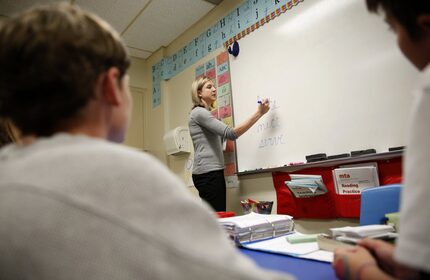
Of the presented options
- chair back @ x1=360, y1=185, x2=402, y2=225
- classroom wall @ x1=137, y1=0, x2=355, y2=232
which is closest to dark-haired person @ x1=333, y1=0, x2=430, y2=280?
chair back @ x1=360, y1=185, x2=402, y2=225

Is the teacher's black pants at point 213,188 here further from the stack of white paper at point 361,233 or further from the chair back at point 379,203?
the stack of white paper at point 361,233

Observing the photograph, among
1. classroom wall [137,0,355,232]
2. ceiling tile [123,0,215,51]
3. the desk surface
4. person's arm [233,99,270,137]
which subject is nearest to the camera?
the desk surface

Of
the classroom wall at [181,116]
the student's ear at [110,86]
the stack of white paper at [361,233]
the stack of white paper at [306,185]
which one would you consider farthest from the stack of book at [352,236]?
the classroom wall at [181,116]

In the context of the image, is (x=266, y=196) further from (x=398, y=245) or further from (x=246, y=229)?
(x=398, y=245)

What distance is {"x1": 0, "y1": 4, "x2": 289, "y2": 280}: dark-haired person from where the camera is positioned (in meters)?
0.32

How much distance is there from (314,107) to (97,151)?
171 centimetres

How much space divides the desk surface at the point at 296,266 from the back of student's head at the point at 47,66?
53 cm

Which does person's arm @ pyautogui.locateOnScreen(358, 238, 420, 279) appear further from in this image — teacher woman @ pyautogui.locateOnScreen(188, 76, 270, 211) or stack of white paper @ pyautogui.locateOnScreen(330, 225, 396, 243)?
teacher woman @ pyautogui.locateOnScreen(188, 76, 270, 211)

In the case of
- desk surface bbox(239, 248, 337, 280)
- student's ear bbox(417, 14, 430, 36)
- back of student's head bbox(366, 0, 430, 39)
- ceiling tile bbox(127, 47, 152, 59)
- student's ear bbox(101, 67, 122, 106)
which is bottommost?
desk surface bbox(239, 248, 337, 280)

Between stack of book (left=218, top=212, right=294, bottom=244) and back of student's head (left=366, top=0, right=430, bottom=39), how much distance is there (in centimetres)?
74

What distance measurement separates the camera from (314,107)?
6.21 ft

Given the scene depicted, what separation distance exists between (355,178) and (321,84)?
0.58 m

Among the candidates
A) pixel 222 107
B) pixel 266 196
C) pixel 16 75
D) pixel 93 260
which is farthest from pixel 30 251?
pixel 222 107

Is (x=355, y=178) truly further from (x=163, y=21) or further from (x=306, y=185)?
(x=163, y=21)
